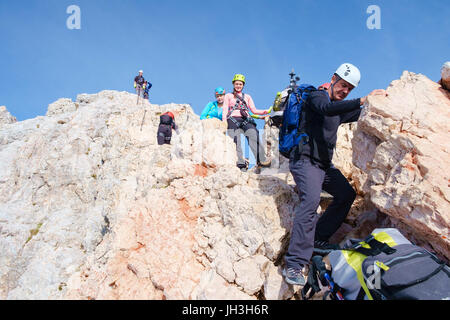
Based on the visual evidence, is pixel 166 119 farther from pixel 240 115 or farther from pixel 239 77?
pixel 240 115

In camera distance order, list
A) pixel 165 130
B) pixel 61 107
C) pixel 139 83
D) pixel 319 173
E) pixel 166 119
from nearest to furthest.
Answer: pixel 319 173 < pixel 165 130 < pixel 166 119 < pixel 139 83 < pixel 61 107

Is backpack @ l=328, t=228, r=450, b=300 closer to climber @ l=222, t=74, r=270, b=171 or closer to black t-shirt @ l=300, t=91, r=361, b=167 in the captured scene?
black t-shirt @ l=300, t=91, r=361, b=167

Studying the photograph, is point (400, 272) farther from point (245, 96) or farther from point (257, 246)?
point (245, 96)

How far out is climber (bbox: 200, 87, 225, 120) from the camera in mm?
12355

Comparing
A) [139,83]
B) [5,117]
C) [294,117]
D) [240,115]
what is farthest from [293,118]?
[5,117]

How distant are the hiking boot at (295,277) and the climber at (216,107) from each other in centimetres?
841

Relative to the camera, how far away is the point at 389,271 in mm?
3471

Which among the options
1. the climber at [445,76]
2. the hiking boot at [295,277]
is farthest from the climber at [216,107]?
the hiking boot at [295,277]

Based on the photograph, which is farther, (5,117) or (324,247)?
(5,117)

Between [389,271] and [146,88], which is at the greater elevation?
[146,88]

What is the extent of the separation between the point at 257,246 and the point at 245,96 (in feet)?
23.5

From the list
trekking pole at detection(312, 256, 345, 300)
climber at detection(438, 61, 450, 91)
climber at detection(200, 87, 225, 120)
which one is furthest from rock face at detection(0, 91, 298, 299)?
climber at detection(438, 61, 450, 91)

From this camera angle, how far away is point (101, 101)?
28.4m

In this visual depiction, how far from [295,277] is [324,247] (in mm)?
1142
